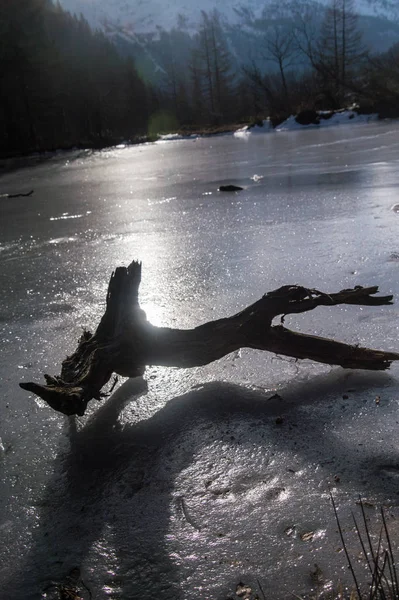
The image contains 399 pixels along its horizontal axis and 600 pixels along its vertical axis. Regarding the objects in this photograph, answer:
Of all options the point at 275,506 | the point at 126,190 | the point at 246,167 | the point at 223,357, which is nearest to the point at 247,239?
the point at 223,357

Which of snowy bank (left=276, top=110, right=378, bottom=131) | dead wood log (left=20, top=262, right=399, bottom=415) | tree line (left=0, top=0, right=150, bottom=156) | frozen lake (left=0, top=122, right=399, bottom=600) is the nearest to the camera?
frozen lake (left=0, top=122, right=399, bottom=600)

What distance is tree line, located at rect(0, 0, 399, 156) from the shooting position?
1172 inches

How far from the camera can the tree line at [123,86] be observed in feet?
97.7

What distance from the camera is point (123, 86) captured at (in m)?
46.9

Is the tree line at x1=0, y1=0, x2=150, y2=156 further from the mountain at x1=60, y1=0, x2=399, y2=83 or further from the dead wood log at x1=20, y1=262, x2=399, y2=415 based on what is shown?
the mountain at x1=60, y1=0, x2=399, y2=83

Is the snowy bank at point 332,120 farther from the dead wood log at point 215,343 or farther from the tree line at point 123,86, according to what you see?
the dead wood log at point 215,343

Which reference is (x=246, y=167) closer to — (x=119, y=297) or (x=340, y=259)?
(x=340, y=259)

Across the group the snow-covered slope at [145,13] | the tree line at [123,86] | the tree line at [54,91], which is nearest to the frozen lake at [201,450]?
the tree line at [123,86]

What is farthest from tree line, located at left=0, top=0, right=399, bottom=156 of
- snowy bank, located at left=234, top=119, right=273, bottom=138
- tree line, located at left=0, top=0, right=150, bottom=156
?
snowy bank, located at left=234, top=119, right=273, bottom=138

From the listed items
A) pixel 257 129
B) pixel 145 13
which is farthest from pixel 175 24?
pixel 257 129

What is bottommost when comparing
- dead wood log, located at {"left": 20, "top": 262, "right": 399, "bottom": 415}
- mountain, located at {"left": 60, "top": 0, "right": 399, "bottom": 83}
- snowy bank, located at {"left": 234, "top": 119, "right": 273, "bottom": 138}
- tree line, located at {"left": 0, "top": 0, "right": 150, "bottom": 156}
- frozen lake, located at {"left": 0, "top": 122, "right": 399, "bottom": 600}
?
snowy bank, located at {"left": 234, "top": 119, "right": 273, "bottom": 138}

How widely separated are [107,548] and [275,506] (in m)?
0.45

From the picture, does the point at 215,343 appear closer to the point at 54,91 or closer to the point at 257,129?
the point at 257,129

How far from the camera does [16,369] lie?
231 centimetres
